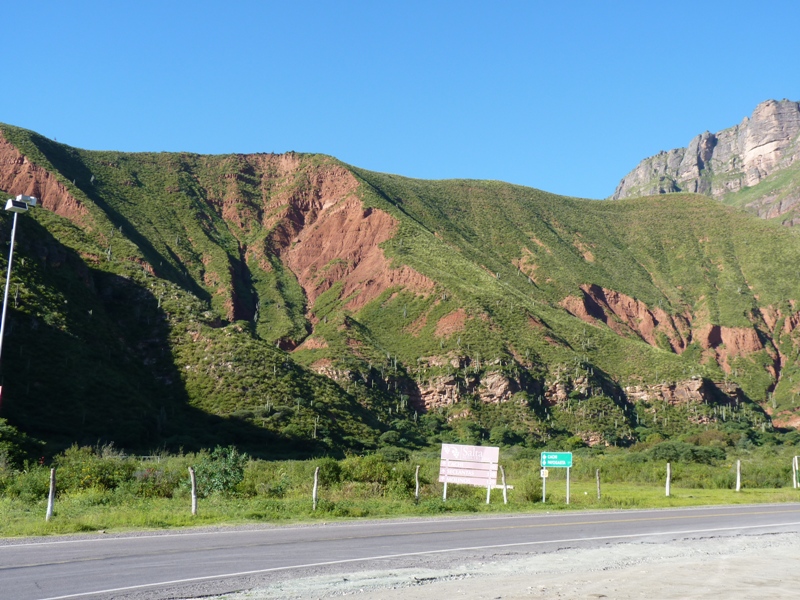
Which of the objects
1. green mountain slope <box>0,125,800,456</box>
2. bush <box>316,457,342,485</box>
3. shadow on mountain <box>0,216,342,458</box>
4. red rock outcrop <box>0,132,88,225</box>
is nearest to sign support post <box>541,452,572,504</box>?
bush <box>316,457,342,485</box>

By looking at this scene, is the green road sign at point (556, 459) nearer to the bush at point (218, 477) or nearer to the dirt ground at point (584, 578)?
the bush at point (218, 477)

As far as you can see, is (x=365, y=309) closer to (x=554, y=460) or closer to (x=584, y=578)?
(x=554, y=460)

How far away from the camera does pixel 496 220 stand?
440ft

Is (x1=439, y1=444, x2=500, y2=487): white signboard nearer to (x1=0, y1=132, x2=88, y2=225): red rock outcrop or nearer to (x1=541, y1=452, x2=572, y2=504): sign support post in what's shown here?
(x1=541, y1=452, x2=572, y2=504): sign support post

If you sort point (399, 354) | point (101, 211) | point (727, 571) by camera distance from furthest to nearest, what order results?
point (101, 211) < point (399, 354) < point (727, 571)

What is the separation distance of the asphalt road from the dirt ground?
866 millimetres

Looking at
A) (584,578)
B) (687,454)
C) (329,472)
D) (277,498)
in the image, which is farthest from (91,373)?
(584,578)

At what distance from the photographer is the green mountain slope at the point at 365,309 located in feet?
198

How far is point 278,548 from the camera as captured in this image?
1488 centimetres

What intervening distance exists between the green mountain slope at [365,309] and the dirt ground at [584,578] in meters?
40.8

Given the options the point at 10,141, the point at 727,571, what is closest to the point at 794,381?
the point at 727,571

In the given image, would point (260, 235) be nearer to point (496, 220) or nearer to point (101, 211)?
point (101, 211)

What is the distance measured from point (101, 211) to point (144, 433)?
5679 cm

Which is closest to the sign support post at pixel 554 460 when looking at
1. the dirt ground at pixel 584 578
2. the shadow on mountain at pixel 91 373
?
the dirt ground at pixel 584 578
